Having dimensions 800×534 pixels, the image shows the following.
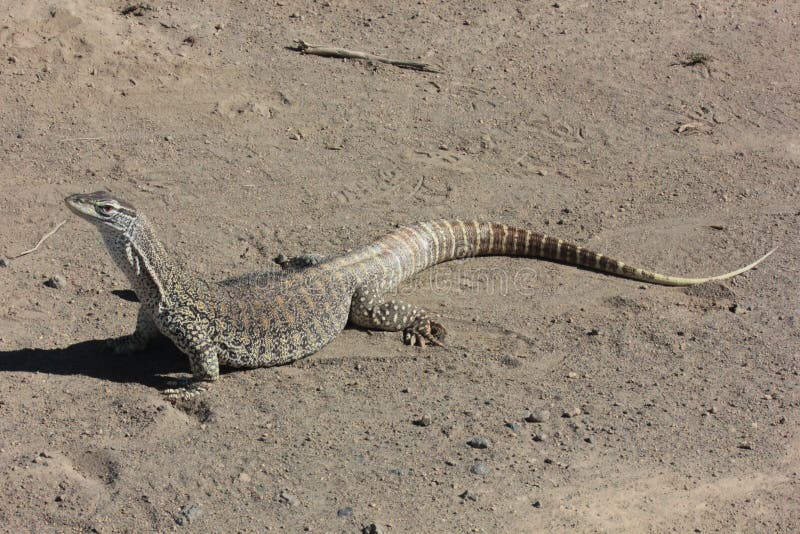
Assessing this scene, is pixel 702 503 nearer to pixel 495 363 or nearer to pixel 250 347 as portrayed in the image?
pixel 495 363

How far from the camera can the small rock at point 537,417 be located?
8078 millimetres

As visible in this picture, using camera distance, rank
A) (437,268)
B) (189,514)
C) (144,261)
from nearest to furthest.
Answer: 1. (189,514)
2. (144,261)
3. (437,268)

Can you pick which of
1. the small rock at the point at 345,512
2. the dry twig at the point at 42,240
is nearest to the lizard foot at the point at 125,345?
the dry twig at the point at 42,240

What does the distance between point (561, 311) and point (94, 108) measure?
7.59 metres

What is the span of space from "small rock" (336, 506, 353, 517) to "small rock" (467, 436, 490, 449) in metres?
1.38

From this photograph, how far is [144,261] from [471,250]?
4651mm

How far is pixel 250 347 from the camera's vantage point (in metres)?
8.57

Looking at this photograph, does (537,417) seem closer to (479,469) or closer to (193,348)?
(479,469)

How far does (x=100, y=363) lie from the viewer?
863 centimetres

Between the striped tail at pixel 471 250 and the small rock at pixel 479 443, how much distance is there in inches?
107

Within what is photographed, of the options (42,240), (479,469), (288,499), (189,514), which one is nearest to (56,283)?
(42,240)

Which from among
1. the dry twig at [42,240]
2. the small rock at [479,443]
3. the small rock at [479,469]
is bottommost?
the small rock at [479,469]

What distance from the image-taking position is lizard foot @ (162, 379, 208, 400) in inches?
321

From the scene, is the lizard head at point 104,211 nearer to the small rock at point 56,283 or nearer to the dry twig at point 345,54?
the small rock at point 56,283
